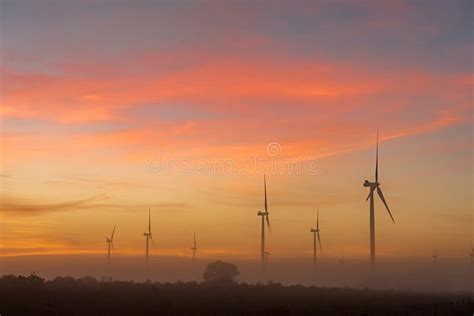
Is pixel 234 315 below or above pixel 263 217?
below

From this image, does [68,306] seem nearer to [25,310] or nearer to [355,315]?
[25,310]

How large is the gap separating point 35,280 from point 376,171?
202 feet

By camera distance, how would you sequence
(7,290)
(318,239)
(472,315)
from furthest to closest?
(318,239)
(7,290)
(472,315)

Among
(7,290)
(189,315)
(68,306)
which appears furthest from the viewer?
(7,290)

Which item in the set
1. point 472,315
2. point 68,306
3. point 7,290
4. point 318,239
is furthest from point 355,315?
point 318,239

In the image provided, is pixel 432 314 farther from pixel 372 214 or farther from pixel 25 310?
pixel 372 214

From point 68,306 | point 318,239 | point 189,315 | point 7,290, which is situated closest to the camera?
point 189,315

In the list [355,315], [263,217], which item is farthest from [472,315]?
[263,217]

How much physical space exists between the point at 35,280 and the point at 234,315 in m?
56.9

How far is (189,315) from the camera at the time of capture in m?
64.1

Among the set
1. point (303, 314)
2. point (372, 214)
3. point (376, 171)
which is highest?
point (376, 171)

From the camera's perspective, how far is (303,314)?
68312 millimetres

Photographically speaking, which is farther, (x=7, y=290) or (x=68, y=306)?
(x=7, y=290)

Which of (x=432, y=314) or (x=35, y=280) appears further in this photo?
(x=35, y=280)
